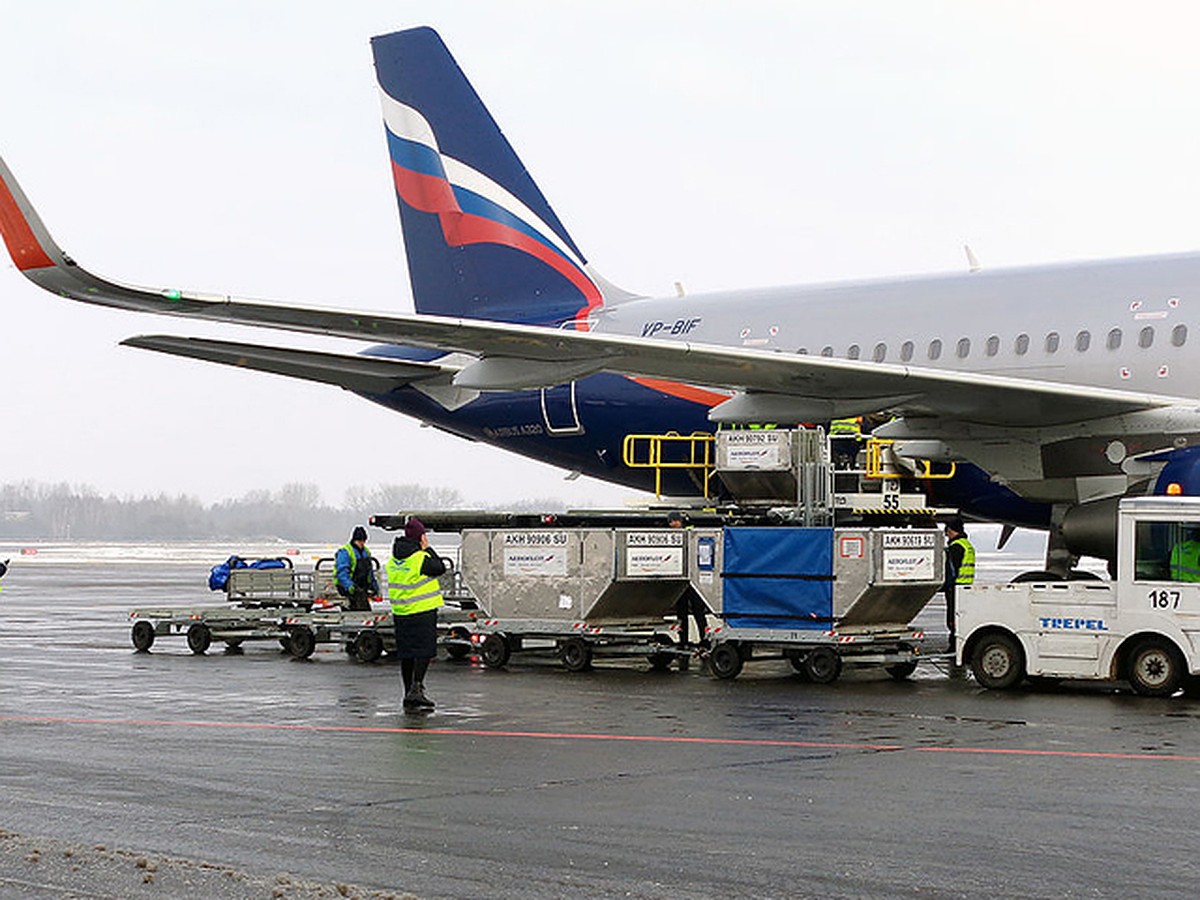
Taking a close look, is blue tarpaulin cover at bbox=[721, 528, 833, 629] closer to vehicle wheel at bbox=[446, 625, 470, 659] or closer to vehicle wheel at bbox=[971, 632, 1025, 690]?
vehicle wheel at bbox=[971, 632, 1025, 690]

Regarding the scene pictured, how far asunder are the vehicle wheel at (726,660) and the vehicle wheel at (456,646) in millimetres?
3375

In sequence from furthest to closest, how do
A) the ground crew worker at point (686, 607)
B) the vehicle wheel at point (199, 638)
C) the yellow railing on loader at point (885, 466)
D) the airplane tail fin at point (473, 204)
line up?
the airplane tail fin at point (473, 204) < the yellow railing on loader at point (885, 466) < the vehicle wheel at point (199, 638) < the ground crew worker at point (686, 607)

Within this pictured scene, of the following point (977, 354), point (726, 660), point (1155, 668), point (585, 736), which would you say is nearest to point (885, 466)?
point (977, 354)

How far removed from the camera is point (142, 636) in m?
20.8

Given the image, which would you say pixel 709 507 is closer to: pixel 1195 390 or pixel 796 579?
pixel 796 579

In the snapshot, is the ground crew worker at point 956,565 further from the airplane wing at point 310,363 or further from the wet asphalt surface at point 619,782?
the airplane wing at point 310,363

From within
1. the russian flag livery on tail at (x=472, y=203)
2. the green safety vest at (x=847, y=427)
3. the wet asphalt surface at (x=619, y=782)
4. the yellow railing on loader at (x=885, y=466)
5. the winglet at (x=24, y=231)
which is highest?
the russian flag livery on tail at (x=472, y=203)

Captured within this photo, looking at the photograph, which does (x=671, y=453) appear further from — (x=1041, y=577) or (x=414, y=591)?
(x=414, y=591)

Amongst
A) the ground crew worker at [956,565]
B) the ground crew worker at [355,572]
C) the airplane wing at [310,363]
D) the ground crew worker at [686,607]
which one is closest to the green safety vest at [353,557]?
the ground crew worker at [355,572]

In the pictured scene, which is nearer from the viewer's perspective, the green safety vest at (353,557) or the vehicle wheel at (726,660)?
the vehicle wheel at (726,660)

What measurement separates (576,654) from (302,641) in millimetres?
3665

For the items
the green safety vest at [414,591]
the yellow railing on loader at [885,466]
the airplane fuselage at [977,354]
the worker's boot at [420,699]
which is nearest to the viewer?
the worker's boot at [420,699]

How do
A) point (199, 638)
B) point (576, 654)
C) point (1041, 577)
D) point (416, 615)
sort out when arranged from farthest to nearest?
point (199, 638)
point (1041, 577)
point (576, 654)
point (416, 615)

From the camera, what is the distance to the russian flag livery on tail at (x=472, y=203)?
1080 inches
